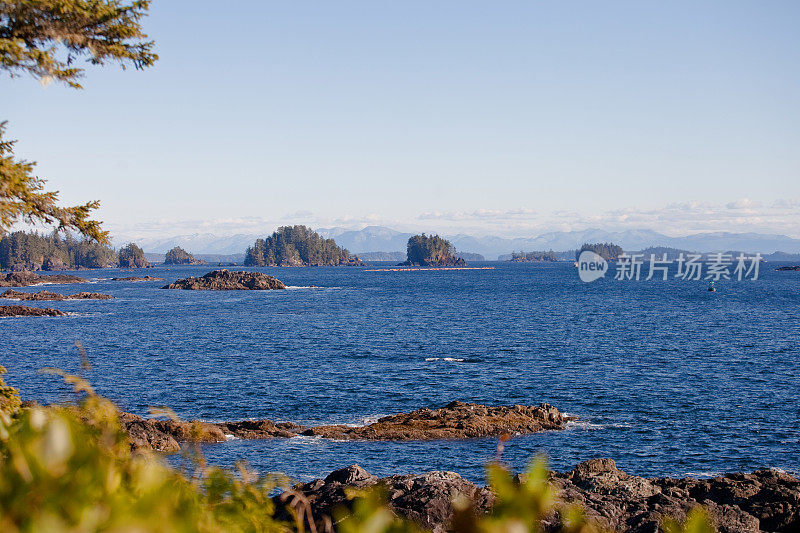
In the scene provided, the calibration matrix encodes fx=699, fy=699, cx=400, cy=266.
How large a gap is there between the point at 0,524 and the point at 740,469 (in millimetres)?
30682

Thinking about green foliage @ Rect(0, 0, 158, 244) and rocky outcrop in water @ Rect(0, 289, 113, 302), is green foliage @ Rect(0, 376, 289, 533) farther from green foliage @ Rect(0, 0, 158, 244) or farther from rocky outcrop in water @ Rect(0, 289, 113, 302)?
rocky outcrop in water @ Rect(0, 289, 113, 302)

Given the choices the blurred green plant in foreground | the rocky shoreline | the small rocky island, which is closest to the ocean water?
the rocky shoreline

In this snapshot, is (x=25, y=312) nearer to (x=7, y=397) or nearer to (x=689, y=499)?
(x=7, y=397)

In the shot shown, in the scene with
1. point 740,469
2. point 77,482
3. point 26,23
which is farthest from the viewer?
point 740,469

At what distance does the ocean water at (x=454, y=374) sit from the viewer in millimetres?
30297

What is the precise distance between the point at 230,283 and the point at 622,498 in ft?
513

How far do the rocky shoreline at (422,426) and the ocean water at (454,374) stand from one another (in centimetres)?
95

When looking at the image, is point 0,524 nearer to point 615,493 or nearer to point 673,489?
point 615,493

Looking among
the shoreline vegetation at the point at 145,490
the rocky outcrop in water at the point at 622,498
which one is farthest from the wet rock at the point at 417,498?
the shoreline vegetation at the point at 145,490

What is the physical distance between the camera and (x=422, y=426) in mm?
33688

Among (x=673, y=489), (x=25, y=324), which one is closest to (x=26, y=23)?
(x=673, y=489)

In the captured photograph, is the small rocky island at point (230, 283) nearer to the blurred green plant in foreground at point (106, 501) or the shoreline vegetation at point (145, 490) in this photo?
the shoreline vegetation at point (145, 490)

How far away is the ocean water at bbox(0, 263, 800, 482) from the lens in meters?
30.3

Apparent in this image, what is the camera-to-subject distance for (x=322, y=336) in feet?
241
